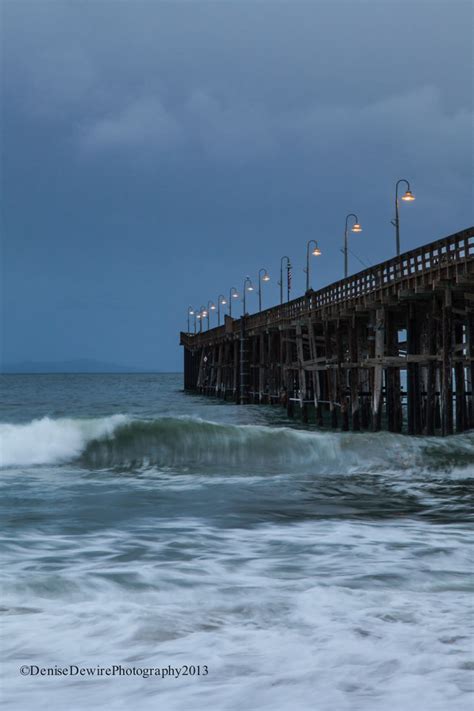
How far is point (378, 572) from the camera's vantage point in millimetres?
8273

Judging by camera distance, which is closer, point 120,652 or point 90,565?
point 120,652

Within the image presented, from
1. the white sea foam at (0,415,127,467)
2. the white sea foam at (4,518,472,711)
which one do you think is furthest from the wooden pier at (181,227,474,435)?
the white sea foam at (4,518,472,711)

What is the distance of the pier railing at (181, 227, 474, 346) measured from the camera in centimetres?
1959

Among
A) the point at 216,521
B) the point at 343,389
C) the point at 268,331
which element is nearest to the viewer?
the point at 216,521

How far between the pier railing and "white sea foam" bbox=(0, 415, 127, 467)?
10.4 meters

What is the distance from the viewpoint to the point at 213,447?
22078 mm

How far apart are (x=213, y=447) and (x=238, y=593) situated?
14638 millimetres

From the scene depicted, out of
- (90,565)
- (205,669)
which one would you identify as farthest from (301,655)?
(90,565)

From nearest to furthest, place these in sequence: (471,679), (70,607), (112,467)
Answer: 1. (471,679)
2. (70,607)
3. (112,467)

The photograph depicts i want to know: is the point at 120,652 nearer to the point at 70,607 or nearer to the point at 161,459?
the point at 70,607

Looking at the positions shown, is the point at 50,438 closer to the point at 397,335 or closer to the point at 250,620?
the point at 397,335

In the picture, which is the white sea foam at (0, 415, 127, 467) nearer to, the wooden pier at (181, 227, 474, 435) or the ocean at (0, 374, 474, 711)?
the ocean at (0, 374, 474, 711)

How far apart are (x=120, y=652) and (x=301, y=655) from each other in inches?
59.2

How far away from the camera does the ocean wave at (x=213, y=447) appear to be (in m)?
19.5
